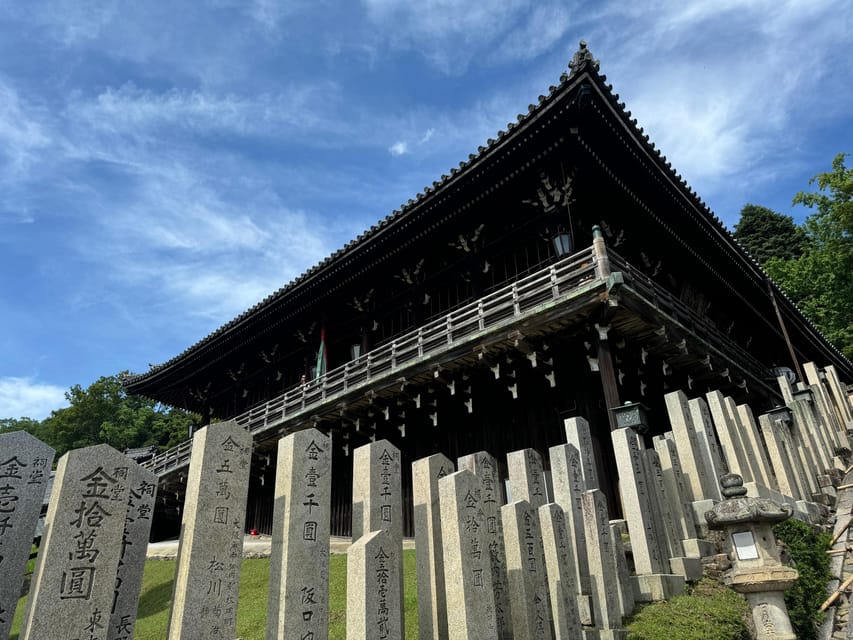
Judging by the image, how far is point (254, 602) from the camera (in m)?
9.50

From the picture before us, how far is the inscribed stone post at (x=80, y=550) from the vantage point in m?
3.24

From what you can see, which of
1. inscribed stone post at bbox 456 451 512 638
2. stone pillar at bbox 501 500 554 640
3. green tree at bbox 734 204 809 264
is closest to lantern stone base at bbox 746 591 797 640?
stone pillar at bbox 501 500 554 640

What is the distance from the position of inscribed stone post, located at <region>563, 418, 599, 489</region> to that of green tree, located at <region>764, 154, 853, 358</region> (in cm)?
2313

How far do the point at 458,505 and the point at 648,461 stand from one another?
3.50m

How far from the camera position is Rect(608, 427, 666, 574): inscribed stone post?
6348 millimetres

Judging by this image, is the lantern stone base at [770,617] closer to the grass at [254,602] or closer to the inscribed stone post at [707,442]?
the inscribed stone post at [707,442]

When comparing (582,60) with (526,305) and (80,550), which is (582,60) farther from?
(80,550)

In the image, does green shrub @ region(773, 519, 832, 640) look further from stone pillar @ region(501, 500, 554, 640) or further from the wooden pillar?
the wooden pillar

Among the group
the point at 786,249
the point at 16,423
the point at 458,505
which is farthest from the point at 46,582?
the point at 16,423

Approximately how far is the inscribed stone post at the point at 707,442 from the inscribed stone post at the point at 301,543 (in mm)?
5485

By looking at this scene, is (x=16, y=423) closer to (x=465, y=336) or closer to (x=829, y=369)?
(x=465, y=336)

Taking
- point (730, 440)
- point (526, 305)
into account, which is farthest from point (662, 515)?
point (526, 305)

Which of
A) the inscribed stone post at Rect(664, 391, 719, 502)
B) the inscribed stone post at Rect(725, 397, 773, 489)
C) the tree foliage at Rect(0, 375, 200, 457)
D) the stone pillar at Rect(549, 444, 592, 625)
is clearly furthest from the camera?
the tree foliage at Rect(0, 375, 200, 457)

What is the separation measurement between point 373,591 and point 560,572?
2.26m
